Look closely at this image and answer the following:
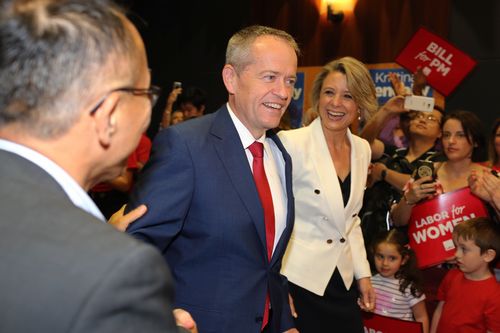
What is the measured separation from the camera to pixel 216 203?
1.82 metres

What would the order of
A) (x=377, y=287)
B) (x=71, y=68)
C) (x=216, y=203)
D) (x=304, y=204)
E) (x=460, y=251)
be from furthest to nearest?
(x=377, y=287) < (x=460, y=251) < (x=304, y=204) < (x=216, y=203) < (x=71, y=68)

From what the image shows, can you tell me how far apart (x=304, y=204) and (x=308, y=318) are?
52 centimetres

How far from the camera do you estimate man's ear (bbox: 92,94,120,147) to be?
3.04 ft

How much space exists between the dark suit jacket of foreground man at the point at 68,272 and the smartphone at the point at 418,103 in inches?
112

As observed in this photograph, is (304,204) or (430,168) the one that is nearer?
(304,204)

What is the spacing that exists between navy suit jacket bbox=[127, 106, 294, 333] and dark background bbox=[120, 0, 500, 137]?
7.70ft

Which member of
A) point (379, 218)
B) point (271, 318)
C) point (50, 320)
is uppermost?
point (50, 320)

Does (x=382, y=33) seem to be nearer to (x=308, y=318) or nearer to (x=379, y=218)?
(x=379, y=218)

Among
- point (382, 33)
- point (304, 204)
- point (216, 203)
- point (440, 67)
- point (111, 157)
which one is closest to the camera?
point (111, 157)

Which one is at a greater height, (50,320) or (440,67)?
(50,320)

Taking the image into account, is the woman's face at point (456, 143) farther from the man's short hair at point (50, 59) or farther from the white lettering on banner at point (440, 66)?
the man's short hair at point (50, 59)

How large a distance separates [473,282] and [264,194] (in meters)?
1.62

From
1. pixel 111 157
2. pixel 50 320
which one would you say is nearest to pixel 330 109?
pixel 111 157

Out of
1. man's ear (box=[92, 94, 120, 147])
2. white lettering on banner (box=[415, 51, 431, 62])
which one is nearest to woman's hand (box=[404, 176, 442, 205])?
man's ear (box=[92, 94, 120, 147])
